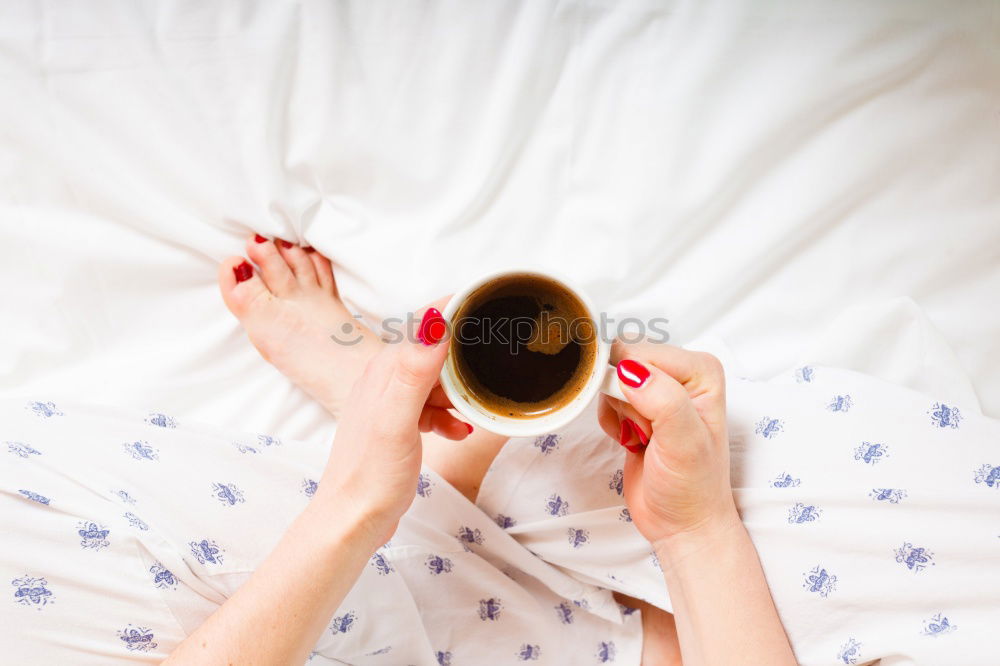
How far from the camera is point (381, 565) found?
2.99 ft

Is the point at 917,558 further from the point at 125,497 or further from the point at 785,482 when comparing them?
the point at 125,497

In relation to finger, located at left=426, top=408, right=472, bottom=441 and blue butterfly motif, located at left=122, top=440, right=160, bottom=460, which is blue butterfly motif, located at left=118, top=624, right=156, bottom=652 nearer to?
blue butterfly motif, located at left=122, top=440, right=160, bottom=460

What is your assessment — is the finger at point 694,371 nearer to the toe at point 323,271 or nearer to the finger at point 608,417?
the finger at point 608,417

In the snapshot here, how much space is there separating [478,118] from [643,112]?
220 millimetres

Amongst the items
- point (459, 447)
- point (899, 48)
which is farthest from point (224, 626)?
point (899, 48)

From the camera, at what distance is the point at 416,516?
0.97 m

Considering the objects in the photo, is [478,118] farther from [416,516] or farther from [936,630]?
[936,630]

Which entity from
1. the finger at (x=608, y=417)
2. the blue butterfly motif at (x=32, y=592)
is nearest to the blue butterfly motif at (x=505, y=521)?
the finger at (x=608, y=417)

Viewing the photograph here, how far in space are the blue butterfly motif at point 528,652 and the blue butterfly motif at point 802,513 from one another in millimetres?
384

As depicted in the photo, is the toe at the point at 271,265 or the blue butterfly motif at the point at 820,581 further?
the toe at the point at 271,265

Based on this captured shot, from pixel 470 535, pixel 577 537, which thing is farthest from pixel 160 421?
pixel 577 537

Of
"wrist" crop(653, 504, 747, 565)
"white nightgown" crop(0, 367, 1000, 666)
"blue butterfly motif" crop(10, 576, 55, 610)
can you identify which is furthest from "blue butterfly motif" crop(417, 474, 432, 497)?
"blue butterfly motif" crop(10, 576, 55, 610)

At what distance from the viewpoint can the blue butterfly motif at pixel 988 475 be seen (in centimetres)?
83

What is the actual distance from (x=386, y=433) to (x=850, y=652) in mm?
575
